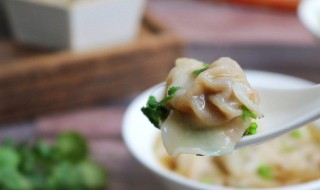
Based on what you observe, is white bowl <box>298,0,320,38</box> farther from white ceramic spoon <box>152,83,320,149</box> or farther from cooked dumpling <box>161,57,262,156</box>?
cooked dumpling <box>161,57,262,156</box>

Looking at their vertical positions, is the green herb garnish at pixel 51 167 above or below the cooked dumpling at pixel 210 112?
below

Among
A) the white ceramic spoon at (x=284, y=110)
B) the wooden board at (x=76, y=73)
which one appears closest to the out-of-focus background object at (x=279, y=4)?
the wooden board at (x=76, y=73)

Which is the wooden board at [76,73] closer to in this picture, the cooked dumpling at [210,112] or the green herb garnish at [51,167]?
the green herb garnish at [51,167]

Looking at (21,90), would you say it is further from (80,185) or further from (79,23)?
(80,185)

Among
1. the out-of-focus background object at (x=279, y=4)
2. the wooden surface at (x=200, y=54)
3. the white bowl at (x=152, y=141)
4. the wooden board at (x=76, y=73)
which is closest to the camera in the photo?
the white bowl at (x=152, y=141)

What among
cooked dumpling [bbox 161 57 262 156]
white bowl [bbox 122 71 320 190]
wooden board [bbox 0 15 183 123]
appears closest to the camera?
cooked dumpling [bbox 161 57 262 156]

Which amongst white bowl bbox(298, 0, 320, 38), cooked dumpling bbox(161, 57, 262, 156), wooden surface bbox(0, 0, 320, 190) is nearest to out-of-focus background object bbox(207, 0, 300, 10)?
wooden surface bbox(0, 0, 320, 190)
